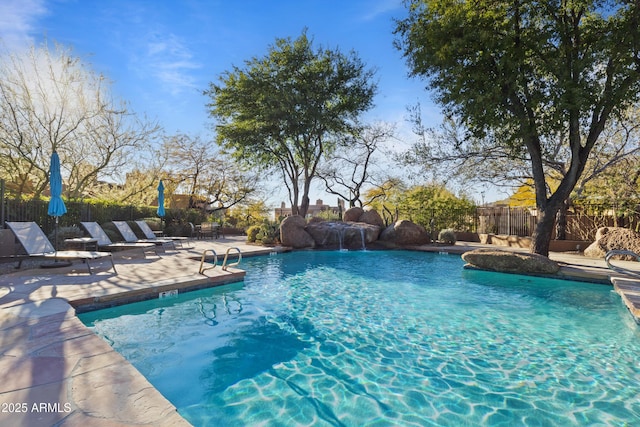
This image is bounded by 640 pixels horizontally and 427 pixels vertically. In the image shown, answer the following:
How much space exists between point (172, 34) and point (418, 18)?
7.46m

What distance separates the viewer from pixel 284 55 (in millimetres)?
16781

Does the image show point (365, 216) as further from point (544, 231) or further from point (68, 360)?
point (68, 360)

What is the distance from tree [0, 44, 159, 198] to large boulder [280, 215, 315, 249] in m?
9.32

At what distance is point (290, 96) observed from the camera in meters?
16.4

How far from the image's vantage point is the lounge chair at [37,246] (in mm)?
6762

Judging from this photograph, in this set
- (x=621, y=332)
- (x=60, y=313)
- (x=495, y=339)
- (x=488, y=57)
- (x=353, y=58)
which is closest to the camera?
(x=60, y=313)

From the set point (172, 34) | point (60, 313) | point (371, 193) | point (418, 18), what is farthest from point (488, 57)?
point (371, 193)

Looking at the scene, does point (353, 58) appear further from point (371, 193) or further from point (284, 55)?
point (371, 193)

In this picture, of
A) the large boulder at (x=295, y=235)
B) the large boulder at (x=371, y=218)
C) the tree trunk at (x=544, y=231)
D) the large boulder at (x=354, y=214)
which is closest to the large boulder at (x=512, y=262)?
the tree trunk at (x=544, y=231)

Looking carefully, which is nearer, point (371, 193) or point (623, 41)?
point (623, 41)

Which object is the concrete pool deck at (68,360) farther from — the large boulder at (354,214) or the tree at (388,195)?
the tree at (388,195)

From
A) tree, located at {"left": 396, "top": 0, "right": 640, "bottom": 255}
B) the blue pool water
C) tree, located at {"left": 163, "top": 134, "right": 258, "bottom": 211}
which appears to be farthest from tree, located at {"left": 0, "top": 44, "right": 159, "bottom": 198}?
tree, located at {"left": 396, "top": 0, "right": 640, "bottom": 255}

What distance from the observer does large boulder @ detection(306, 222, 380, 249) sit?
49.9 feet

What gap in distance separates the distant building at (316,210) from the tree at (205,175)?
3956 millimetres
